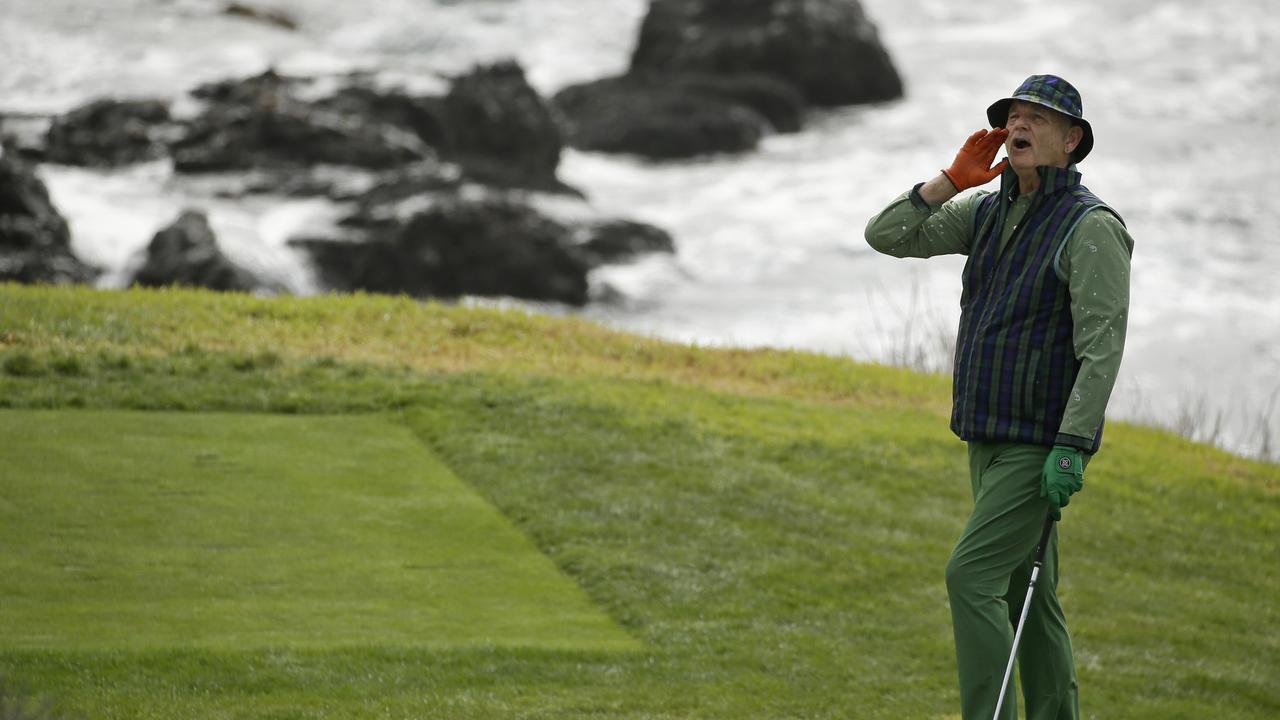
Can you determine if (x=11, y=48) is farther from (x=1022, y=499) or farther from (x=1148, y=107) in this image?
(x=1022, y=499)

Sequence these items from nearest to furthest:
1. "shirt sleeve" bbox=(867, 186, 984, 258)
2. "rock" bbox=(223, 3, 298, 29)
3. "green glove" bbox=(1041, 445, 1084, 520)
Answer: "green glove" bbox=(1041, 445, 1084, 520), "shirt sleeve" bbox=(867, 186, 984, 258), "rock" bbox=(223, 3, 298, 29)

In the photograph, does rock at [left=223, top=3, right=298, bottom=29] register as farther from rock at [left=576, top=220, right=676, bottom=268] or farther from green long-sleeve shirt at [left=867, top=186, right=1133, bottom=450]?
green long-sleeve shirt at [left=867, top=186, right=1133, bottom=450]

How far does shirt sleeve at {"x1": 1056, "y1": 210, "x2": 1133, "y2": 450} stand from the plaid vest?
0.39 feet

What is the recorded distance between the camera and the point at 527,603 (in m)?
7.89

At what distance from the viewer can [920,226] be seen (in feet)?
18.7

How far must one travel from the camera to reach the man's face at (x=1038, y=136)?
17.5ft

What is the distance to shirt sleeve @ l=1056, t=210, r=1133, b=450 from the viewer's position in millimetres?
5086

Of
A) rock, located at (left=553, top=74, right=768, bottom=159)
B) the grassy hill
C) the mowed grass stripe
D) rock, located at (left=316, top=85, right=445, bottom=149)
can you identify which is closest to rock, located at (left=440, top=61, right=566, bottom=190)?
rock, located at (left=316, top=85, right=445, bottom=149)

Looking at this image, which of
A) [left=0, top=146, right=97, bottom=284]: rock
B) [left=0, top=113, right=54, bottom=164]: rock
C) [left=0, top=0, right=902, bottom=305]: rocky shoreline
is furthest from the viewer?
[left=0, top=113, right=54, bottom=164]: rock

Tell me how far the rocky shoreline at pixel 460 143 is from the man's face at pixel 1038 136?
16.6 m

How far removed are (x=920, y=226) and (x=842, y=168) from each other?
3183cm

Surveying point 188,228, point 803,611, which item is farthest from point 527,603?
point 188,228

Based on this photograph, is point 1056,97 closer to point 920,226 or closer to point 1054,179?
point 1054,179

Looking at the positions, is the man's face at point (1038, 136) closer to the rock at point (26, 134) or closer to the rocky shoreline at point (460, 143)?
the rocky shoreline at point (460, 143)
